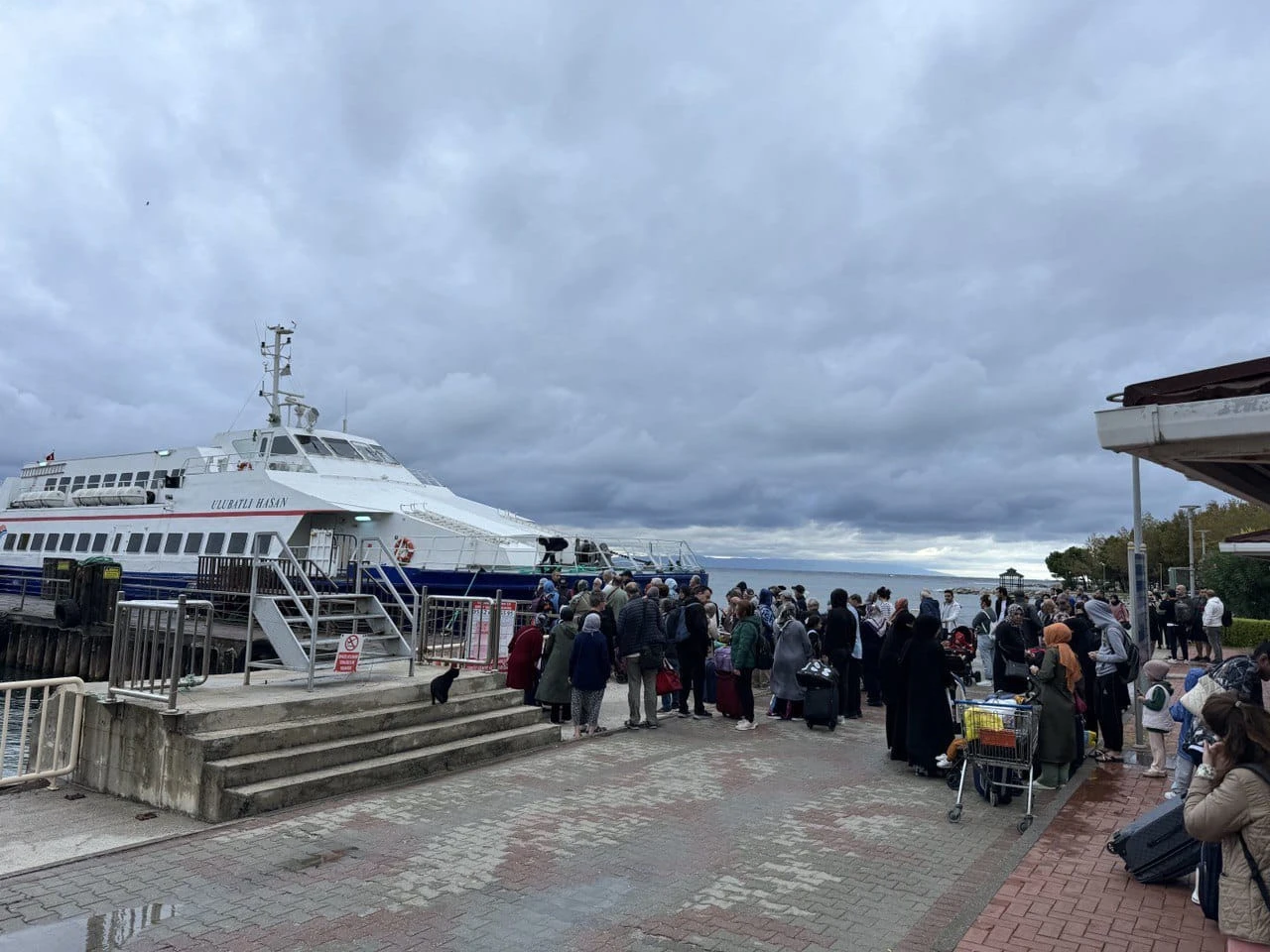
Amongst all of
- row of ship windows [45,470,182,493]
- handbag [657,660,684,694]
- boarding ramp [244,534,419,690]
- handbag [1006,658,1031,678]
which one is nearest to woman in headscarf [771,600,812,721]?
handbag [657,660,684,694]

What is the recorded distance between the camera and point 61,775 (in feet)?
24.6

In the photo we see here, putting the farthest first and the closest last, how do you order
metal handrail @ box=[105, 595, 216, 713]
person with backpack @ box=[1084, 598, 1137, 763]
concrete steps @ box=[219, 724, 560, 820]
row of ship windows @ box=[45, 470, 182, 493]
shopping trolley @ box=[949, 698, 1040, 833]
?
row of ship windows @ box=[45, 470, 182, 493] < person with backpack @ box=[1084, 598, 1137, 763] < metal handrail @ box=[105, 595, 216, 713] < shopping trolley @ box=[949, 698, 1040, 833] < concrete steps @ box=[219, 724, 560, 820]

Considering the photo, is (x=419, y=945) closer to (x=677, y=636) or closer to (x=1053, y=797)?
(x=1053, y=797)

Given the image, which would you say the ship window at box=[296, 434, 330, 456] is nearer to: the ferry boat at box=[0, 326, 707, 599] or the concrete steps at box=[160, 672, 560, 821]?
the ferry boat at box=[0, 326, 707, 599]

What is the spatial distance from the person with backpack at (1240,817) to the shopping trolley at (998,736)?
10.2 ft

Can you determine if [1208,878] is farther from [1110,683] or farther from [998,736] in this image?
[1110,683]

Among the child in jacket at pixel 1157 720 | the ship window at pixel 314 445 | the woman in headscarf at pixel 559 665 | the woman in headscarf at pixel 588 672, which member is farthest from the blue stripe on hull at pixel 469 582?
the child in jacket at pixel 1157 720

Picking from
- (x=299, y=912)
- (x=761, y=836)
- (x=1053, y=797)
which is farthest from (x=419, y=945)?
(x=1053, y=797)

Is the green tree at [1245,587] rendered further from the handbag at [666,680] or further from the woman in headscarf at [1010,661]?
the handbag at [666,680]

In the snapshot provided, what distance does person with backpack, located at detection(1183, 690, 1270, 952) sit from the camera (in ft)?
11.9

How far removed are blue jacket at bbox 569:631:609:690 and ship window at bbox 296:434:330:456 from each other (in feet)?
54.8

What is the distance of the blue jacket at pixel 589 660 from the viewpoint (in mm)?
9758

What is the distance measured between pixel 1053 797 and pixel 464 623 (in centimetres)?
674

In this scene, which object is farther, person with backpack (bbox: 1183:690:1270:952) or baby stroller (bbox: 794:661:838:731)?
baby stroller (bbox: 794:661:838:731)
